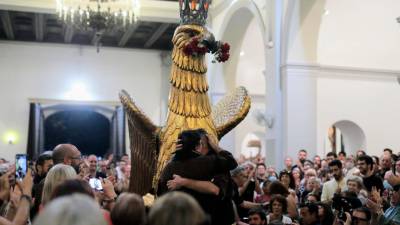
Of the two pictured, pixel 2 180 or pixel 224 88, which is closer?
pixel 2 180

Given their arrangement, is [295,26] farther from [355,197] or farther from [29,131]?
[29,131]

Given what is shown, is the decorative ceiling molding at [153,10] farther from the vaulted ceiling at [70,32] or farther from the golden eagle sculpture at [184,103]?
the golden eagle sculpture at [184,103]

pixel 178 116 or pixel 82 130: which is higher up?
pixel 82 130

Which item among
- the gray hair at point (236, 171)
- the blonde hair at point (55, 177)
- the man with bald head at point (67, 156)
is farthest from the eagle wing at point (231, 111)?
the gray hair at point (236, 171)

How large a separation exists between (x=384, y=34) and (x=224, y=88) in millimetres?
5076

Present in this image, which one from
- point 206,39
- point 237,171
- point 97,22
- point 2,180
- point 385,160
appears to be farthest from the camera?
point 97,22

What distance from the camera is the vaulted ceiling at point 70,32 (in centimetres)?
1873

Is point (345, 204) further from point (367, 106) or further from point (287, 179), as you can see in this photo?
point (367, 106)

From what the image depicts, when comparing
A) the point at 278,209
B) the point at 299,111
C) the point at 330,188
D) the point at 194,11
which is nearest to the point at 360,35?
the point at 299,111

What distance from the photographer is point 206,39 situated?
4.42m

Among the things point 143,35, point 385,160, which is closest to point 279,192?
point 385,160

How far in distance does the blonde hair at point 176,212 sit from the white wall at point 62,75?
2017cm

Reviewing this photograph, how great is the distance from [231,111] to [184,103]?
0.52 m

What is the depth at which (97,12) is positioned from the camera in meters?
14.8
